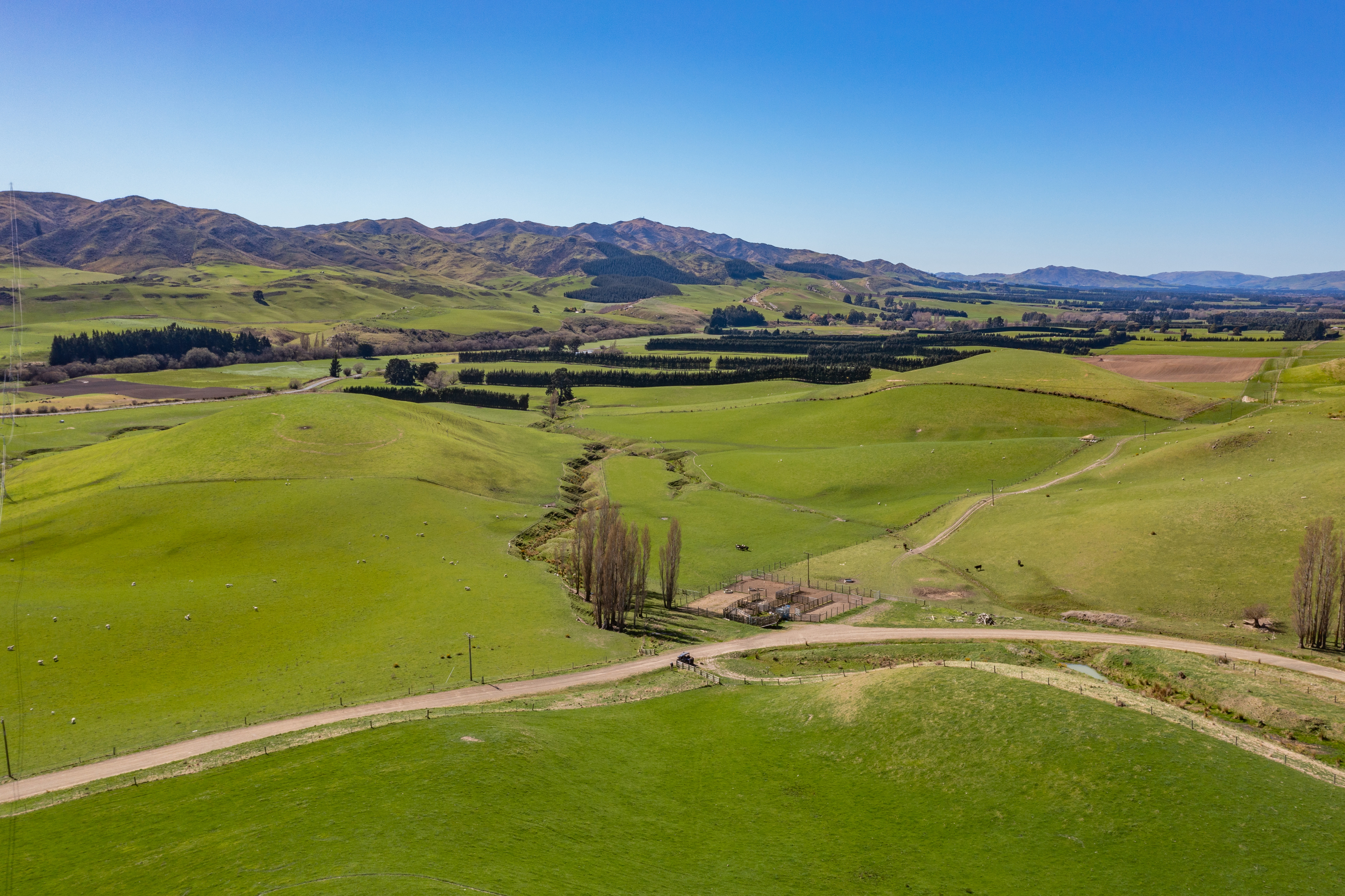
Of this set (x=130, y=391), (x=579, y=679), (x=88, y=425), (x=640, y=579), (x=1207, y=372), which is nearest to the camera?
(x=579, y=679)

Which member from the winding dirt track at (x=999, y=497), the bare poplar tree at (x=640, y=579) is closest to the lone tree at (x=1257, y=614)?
the winding dirt track at (x=999, y=497)

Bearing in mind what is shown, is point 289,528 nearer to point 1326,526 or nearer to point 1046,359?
point 1326,526

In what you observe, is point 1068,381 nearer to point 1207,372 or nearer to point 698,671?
point 1207,372

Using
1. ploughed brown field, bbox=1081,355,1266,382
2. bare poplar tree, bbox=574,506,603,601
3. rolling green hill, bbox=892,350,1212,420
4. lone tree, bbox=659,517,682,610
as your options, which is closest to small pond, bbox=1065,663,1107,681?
lone tree, bbox=659,517,682,610

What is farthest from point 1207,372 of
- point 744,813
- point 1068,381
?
point 744,813

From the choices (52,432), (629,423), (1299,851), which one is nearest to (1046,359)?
(629,423)
